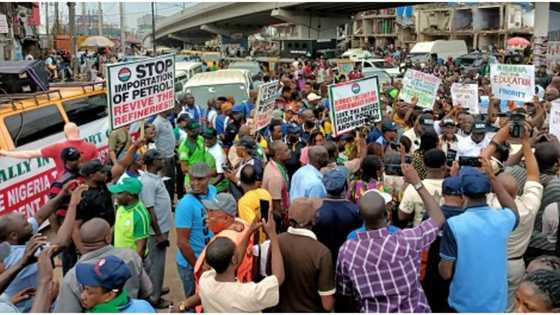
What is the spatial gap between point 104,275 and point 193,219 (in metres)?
1.78

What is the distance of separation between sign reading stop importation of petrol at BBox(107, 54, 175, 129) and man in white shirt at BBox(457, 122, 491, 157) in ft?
12.0

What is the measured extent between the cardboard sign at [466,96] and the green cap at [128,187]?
274 inches

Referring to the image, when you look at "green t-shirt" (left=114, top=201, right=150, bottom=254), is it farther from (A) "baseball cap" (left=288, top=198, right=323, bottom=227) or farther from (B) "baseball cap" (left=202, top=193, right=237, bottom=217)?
(A) "baseball cap" (left=288, top=198, right=323, bottom=227)

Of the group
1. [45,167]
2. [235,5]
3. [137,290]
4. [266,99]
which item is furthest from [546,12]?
[235,5]

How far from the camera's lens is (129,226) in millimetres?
5090

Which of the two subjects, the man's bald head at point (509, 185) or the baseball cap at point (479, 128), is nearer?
the man's bald head at point (509, 185)

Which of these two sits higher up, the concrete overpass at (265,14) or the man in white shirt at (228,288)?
the concrete overpass at (265,14)

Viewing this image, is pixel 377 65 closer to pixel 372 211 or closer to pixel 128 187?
pixel 128 187

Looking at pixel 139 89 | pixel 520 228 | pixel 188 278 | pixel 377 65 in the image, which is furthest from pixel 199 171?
pixel 377 65

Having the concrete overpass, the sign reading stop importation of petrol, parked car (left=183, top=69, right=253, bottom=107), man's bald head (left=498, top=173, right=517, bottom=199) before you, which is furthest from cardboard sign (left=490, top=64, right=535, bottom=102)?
the concrete overpass

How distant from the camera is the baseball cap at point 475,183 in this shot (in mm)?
3957

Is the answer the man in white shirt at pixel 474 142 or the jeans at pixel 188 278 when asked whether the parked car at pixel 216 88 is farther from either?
the jeans at pixel 188 278

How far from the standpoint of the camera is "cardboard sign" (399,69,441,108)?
10.4 metres

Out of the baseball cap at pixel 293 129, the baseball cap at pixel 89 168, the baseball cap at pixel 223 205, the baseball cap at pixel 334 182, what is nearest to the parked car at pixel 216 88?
the baseball cap at pixel 293 129
